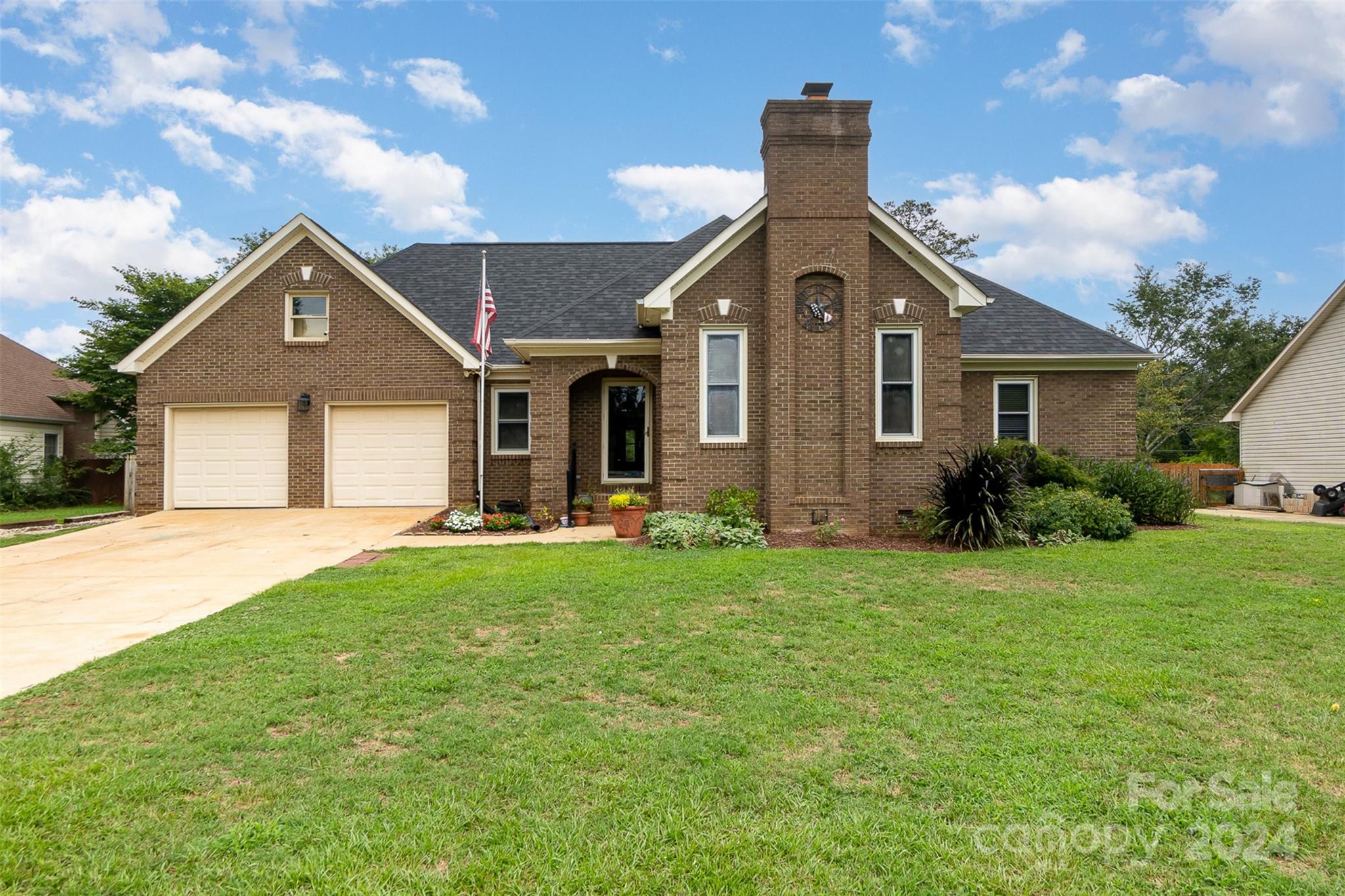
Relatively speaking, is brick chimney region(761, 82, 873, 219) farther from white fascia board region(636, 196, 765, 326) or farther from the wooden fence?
the wooden fence

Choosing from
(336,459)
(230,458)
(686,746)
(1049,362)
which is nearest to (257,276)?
(230,458)

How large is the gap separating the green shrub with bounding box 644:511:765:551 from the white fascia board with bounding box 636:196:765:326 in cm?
357

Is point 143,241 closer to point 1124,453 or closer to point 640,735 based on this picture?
point 640,735

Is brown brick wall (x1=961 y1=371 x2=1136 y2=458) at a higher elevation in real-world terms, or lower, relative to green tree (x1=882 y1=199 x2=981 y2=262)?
lower

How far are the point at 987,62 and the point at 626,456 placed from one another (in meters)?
12.1

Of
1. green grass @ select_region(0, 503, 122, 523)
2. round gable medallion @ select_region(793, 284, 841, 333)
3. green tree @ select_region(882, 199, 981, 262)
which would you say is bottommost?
green grass @ select_region(0, 503, 122, 523)

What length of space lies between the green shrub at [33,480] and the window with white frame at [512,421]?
50.3 feet

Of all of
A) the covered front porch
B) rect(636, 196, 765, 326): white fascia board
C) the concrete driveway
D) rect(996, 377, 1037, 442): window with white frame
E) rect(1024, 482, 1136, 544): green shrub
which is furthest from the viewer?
rect(996, 377, 1037, 442): window with white frame

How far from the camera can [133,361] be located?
1505 cm

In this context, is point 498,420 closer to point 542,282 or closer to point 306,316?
point 542,282

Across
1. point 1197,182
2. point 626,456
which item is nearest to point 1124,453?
point 626,456

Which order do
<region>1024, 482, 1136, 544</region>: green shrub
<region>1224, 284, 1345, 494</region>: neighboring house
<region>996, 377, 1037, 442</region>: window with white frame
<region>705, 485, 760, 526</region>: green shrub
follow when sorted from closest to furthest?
<region>1024, 482, 1136, 544</region>: green shrub, <region>705, 485, 760, 526</region>: green shrub, <region>996, 377, 1037, 442</region>: window with white frame, <region>1224, 284, 1345, 494</region>: neighboring house

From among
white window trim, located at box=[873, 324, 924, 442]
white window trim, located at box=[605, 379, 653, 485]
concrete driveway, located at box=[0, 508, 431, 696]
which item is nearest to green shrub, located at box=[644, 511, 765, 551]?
white window trim, located at box=[873, 324, 924, 442]

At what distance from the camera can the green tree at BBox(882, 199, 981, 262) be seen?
118ft
